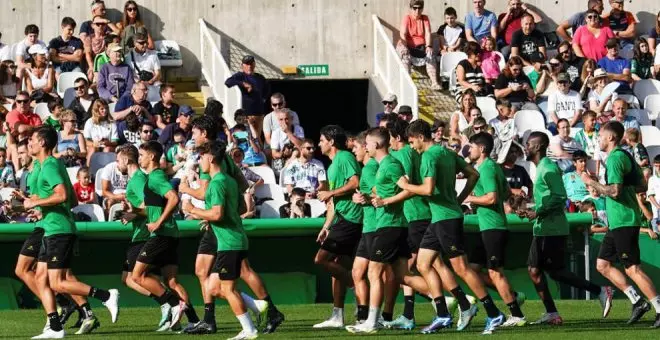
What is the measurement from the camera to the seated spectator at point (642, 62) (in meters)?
25.2

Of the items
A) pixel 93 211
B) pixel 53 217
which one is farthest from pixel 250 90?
A: pixel 53 217

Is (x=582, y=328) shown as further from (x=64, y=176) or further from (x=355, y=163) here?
(x=64, y=176)

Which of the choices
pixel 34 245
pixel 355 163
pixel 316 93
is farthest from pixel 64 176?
pixel 316 93

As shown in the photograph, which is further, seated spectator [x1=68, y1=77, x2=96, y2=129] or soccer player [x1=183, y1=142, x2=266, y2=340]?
seated spectator [x1=68, y1=77, x2=96, y2=129]

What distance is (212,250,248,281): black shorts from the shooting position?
13359 millimetres

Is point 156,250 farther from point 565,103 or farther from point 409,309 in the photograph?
point 565,103

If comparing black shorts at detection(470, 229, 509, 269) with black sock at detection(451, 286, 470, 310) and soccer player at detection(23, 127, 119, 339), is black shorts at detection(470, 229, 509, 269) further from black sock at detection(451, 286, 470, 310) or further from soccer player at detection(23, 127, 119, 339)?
soccer player at detection(23, 127, 119, 339)

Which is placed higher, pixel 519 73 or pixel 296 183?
pixel 519 73

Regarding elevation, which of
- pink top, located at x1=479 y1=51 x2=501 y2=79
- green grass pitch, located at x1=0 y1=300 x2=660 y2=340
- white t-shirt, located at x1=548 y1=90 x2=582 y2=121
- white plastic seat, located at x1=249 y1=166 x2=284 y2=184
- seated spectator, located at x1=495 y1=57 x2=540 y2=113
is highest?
pink top, located at x1=479 y1=51 x2=501 y2=79

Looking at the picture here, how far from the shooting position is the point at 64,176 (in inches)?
551

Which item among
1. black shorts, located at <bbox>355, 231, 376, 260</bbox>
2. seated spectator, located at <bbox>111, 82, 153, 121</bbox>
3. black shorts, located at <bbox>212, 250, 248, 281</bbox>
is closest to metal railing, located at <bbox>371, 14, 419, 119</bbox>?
seated spectator, located at <bbox>111, 82, 153, 121</bbox>

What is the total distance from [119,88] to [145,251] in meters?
7.89

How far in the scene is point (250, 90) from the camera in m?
22.7

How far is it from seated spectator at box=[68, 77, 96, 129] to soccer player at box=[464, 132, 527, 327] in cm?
842
